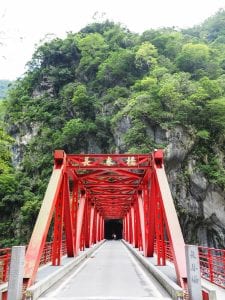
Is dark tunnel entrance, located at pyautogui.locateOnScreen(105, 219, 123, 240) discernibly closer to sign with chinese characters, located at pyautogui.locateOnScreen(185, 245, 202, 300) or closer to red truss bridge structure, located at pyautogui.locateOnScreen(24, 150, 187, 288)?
red truss bridge structure, located at pyautogui.locateOnScreen(24, 150, 187, 288)

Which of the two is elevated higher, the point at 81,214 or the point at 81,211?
the point at 81,211

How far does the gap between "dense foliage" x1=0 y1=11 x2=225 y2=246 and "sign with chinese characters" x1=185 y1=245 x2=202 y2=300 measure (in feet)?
79.3

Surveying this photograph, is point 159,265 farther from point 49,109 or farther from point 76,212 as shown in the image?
point 49,109

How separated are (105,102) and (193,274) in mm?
36263

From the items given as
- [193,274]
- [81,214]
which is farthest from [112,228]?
[193,274]

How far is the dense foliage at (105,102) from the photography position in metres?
32.3

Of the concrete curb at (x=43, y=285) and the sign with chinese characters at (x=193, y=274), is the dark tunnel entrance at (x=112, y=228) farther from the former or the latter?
the sign with chinese characters at (x=193, y=274)

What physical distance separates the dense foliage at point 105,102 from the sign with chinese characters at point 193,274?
24.2m

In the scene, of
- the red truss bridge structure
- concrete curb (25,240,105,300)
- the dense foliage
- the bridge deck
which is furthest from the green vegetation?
the bridge deck

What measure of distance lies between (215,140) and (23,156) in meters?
22.5

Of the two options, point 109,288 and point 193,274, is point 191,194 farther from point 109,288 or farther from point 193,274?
point 193,274

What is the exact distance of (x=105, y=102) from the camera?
41344 millimetres

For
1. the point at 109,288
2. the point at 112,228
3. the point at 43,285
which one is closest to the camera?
the point at 43,285

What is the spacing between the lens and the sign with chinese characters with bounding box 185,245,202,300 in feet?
19.5
